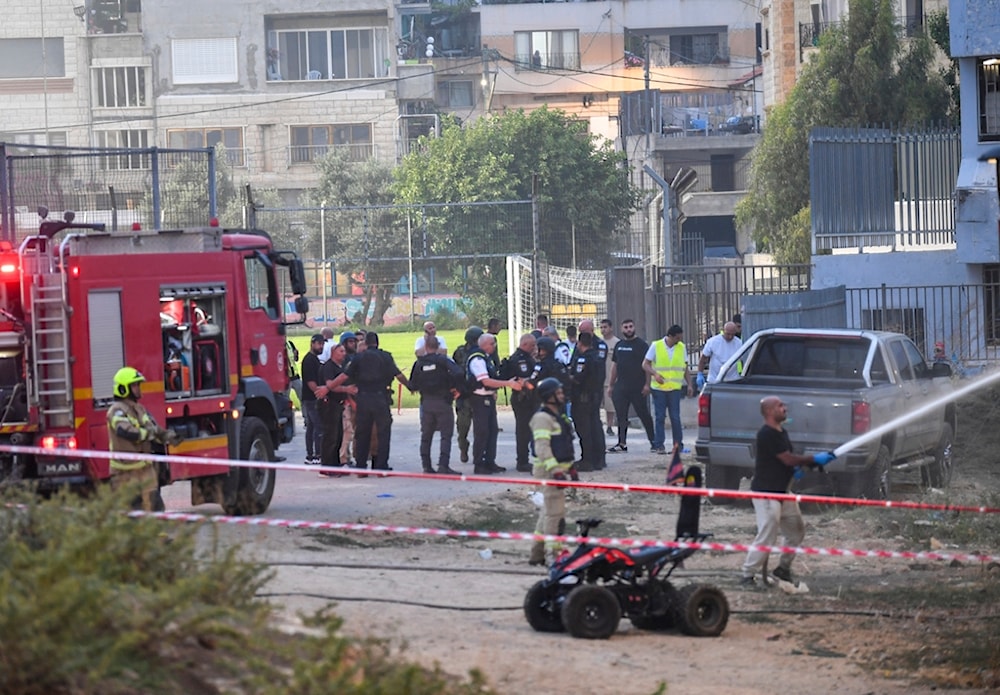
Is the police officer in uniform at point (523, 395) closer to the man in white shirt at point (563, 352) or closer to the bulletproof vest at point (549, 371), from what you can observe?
the bulletproof vest at point (549, 371)

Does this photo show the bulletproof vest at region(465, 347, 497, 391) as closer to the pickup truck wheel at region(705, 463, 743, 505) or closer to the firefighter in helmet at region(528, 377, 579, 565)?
the pickup truck wheel at region(705, 463, 743, 505)

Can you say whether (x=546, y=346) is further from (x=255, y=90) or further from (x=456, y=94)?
(x=456, y=94)

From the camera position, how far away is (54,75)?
2402 inches

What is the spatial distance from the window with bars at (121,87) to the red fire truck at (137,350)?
47.0 metres

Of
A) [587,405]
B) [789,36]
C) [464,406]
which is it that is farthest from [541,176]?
[587,405]

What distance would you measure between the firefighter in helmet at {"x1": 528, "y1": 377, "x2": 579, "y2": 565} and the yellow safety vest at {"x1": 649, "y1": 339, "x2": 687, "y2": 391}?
7729mm

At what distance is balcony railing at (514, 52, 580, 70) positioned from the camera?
68188 mm

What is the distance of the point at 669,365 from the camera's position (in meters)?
19.8

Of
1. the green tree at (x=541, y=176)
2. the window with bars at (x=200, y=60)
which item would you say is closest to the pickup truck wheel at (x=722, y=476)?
the green tree at (x=541, y=176)

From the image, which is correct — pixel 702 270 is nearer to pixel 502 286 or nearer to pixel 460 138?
pixel 502 286

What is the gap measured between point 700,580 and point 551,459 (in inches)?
55.7

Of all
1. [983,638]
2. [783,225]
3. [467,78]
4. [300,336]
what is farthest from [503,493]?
[467,78]

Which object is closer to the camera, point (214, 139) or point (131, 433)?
point (131, 433)

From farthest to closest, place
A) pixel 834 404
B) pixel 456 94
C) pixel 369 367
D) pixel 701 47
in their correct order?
pixel 701 47
pixel 456 94
pixel 369 367
pixel 834 404
